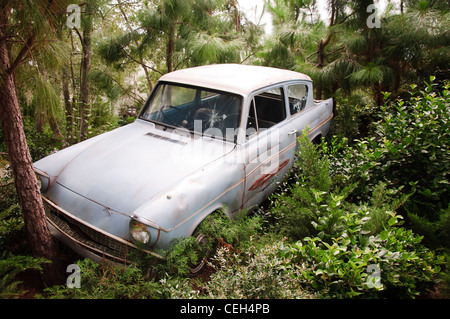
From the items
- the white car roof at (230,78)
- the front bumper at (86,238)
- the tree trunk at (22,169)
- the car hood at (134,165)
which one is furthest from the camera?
the white car roof at (230,78)

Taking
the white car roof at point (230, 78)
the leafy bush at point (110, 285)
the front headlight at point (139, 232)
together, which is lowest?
the leafy bush at point (110, 285)

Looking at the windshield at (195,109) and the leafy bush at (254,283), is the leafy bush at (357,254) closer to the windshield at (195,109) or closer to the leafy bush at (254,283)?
the leafy bush at (254,283)

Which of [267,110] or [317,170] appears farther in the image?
[267,110]

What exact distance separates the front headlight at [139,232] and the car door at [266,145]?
50.6 inches

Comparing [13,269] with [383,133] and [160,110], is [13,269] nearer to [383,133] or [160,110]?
[160,110]

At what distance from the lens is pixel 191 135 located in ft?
11.9

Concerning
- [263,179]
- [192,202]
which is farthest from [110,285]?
[263,179]

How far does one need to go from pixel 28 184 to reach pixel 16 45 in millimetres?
1144

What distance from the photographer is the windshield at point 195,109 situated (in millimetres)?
3615

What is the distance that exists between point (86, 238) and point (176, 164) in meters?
1.05

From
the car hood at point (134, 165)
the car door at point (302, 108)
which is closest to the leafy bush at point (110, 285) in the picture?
the car hood at point (134, 165)

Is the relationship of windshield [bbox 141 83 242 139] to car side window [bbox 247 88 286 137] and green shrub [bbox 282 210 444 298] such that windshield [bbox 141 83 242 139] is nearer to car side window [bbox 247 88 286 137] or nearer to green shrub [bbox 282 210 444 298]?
car side window [bbox 247 88 286 137]

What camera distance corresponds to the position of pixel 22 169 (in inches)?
103

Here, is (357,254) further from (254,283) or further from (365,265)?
(254,283)
